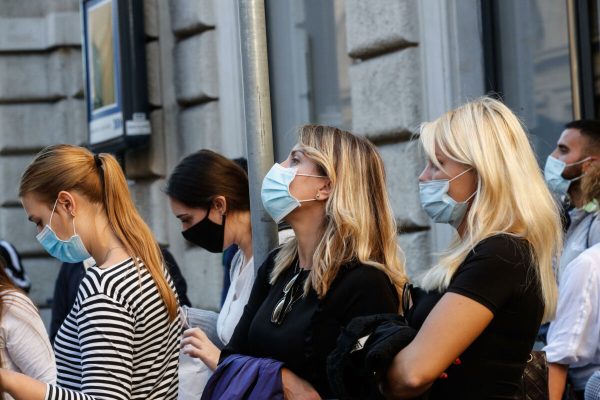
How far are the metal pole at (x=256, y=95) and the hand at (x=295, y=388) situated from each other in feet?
1.96

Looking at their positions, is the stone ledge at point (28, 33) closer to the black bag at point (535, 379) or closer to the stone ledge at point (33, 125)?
the stone ledge at point (33, 125)

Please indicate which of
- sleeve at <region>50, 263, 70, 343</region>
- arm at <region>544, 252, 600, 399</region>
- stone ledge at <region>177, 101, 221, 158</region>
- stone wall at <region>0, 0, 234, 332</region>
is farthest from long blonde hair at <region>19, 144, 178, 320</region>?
stone ledge at <region>177, 101, 221, 158</region>

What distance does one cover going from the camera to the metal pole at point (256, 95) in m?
3.60

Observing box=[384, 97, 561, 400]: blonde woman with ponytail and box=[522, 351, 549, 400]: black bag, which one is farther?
box=[522, 351, 549, 400]: black bag

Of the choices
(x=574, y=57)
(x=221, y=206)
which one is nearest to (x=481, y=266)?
(x=221, y=206)

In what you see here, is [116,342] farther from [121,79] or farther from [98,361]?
[121,79]

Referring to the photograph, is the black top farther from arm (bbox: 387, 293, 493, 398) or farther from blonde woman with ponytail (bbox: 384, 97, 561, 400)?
arm (bbox: 387, 293, 493, 398)

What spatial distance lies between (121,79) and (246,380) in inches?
245

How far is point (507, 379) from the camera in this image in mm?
2939

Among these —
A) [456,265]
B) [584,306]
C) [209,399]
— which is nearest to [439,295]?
[456,265]

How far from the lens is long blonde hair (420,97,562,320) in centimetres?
302

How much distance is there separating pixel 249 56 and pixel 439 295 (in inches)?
40.8

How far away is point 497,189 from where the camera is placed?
3.07 meters

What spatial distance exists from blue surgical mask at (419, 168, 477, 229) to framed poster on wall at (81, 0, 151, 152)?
616 centimetres
